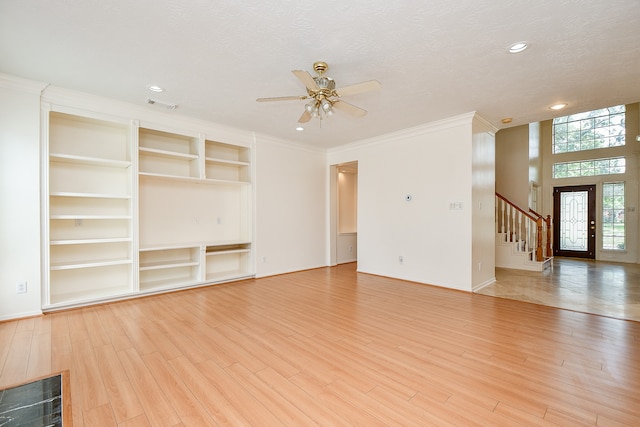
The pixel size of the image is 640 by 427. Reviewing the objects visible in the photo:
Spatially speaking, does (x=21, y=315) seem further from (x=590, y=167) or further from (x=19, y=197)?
(x=590, y=167)

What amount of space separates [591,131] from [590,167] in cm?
104

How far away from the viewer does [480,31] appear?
7.84 feet

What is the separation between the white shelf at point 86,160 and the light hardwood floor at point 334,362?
198cm

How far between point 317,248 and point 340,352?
13.6 feet

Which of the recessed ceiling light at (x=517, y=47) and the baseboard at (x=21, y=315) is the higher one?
the recessed ceiling light at (x=517, y=47)

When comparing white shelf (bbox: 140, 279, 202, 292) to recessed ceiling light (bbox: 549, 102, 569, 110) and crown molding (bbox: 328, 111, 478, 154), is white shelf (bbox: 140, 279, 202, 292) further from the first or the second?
recessed ceiling light (bbox: 549, 102, 569, 110)

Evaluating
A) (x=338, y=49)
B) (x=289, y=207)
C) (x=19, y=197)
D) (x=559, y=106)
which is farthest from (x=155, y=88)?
(x=559, y=106)

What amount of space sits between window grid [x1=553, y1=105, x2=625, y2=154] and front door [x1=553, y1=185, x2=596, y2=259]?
3.94 feet

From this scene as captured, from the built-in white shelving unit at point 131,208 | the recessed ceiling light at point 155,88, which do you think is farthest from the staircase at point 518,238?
the recessed ceiling light at point 155,88

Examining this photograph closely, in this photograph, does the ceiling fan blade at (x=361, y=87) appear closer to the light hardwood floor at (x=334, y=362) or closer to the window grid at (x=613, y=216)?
the light hardwood floor at (x=334, y=362)

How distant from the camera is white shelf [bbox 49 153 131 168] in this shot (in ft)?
11.8

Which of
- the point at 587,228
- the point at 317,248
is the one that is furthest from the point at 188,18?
the point at 587,228

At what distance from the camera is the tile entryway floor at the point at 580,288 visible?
3.71 metres

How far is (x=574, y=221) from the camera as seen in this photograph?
812 centimetres
